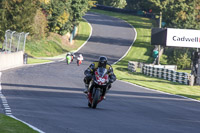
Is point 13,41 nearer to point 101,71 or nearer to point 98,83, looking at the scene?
point 101,71

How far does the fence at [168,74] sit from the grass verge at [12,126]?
31184 millimetres

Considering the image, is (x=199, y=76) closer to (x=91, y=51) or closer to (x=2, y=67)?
(x=2, y=67)

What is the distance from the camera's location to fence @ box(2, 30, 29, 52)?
40875 millimetres

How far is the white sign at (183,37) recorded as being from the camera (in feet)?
135

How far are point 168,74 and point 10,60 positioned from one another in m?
14.4

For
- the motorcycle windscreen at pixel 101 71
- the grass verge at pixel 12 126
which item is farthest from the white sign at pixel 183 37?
the grass verge at pixel 12 126

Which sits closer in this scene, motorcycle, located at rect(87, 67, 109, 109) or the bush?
motorcycle, located at rect(87, 67, 109, 109)

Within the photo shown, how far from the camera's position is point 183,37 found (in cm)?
4134

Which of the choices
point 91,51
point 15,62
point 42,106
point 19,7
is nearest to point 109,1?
point 91,51

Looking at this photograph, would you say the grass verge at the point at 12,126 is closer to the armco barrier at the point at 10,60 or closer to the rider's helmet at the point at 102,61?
the rider's helmet at the point at 102,61

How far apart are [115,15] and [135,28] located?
1713cm

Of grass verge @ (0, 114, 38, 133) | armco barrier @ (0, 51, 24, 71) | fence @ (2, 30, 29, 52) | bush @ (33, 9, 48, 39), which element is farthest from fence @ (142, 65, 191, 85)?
grass verge @ (0, 114, 38, 133)

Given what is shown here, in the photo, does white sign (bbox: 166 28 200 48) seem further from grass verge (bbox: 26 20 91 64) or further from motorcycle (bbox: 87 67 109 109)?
motorcycle (bbox: 87 67 109 109)

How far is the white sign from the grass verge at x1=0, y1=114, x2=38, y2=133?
1245 inches
